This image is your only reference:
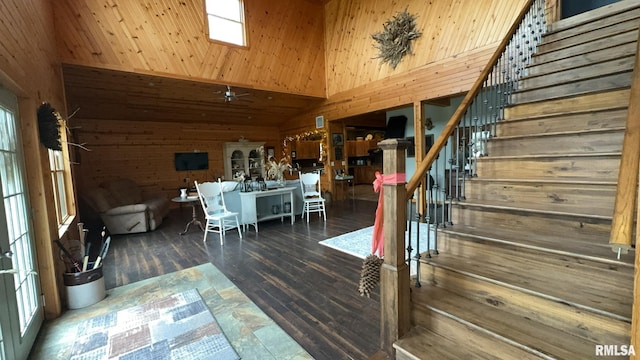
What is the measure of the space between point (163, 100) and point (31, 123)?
4495 mm

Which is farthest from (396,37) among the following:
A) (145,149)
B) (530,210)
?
(145,149)

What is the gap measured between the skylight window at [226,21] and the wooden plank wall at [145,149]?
3.38 metres

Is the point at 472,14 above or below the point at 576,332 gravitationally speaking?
above

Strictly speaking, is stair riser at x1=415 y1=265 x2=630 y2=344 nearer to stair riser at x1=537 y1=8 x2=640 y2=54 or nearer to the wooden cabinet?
stair riser at x1=537 y1=8 x2=640 y2=54

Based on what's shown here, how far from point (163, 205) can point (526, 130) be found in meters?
6.80

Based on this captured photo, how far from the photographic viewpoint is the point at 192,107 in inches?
272

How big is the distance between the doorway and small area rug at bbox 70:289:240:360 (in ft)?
1.08

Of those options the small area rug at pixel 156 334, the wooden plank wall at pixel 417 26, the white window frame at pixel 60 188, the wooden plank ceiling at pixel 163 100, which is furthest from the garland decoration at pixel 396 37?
the white window frame at pixel 60 188

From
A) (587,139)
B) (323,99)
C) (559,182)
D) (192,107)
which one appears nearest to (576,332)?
(559,182)

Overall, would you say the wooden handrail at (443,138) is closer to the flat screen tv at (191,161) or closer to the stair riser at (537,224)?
the stair riser at (537,224)

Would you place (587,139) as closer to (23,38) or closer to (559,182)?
(559,182)

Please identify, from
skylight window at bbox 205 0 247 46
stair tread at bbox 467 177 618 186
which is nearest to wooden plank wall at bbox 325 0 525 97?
skylight window at bbox 205 0 247 46

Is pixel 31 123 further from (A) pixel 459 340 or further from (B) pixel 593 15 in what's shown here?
(B) pixel 593 15

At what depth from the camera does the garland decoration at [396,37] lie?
17.3ft
